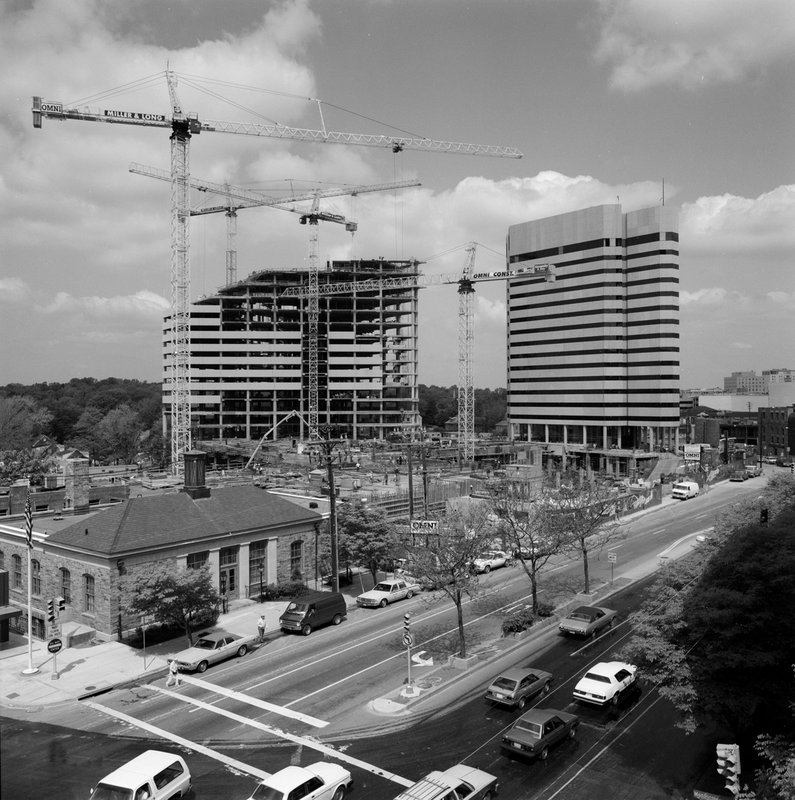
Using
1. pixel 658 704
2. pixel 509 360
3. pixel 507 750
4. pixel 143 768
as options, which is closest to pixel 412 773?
pixel 507 750

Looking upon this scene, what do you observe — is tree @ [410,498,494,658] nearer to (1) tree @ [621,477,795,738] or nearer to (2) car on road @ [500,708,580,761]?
(2) car on road @ [500,708,580,761]

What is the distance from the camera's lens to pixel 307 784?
18188 millimetres

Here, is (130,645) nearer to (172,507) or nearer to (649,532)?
(172,507)

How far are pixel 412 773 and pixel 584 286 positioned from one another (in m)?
145

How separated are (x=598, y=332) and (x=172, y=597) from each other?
13457cm

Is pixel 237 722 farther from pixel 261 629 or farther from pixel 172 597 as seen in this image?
pixel 172 597

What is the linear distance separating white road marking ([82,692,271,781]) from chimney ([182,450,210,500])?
16.1 meters

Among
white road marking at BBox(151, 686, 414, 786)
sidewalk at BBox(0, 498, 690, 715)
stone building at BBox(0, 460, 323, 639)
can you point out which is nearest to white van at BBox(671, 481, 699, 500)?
sidewalk at BBox(0, 498, 690, 715)

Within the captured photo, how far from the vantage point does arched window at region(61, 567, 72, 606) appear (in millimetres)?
36881

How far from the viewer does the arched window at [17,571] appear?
1608 inches

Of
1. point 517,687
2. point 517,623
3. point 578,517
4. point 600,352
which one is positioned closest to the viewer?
point 517,687

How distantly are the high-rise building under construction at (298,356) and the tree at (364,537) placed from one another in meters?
121

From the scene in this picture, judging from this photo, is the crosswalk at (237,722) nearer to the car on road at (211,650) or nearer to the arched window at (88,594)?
the car on road at (211,650)

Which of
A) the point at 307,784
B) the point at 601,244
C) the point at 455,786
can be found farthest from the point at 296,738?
the point at 601,244
